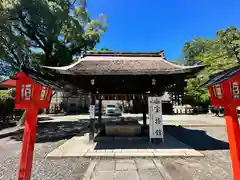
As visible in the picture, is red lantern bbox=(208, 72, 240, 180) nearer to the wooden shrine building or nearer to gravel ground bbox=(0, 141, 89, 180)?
gravel ground bbox=(0, 141, 89, 180)

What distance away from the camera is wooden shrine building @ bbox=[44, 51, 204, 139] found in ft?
23.7

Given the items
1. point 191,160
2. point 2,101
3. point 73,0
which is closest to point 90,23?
point 73,0

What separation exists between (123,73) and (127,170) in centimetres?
369

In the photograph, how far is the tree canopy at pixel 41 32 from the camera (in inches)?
423

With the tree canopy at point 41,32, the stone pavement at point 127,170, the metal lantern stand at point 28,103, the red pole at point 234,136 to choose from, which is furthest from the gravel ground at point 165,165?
the tree canopy at point 41,32

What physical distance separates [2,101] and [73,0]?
10501mm

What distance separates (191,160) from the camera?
5.67 m

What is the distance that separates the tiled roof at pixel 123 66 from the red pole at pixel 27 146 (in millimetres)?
4286

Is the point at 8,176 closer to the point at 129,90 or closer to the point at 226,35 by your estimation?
the point at 129,90

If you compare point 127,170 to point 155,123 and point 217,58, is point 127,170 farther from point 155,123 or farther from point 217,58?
point 217,58

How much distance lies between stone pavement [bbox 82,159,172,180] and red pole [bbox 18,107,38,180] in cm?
187

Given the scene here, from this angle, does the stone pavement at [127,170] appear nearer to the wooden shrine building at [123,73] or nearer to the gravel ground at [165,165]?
the gravel ground at [165,165]

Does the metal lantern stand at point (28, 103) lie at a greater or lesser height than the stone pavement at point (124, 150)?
greater

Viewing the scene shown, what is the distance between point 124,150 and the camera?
676 centimetres
